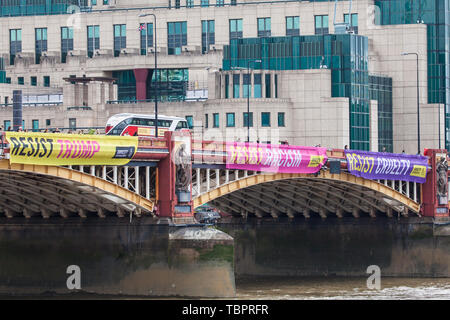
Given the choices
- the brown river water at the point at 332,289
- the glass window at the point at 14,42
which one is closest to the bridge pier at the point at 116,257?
the brown river water at the point at 332,289

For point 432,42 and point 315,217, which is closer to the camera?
point 315,217

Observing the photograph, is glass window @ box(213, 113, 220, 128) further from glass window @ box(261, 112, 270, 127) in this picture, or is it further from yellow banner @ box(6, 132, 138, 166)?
yellow banner @ box(6, 132, 138, 166)

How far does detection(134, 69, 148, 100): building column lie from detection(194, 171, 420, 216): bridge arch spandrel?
53286 millimetres

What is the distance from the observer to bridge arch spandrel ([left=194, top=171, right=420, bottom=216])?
8644 cm

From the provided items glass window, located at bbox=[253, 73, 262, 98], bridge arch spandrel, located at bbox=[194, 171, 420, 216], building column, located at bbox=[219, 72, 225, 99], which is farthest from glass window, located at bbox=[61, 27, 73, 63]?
bridge arch spandrel, located at bbox=[194, 171, 420, 216]

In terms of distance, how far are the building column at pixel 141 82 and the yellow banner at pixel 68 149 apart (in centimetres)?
7640

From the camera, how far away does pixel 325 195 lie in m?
93.8

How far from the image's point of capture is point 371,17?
470 ft

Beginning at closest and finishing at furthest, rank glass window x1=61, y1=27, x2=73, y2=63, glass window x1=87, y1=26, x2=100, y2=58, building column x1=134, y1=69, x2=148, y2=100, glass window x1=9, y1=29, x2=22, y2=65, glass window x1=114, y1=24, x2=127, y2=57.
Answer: building column x1=134, y1=69, x2=148, y2=100 < glass window x1=114, y1=24, x2=127, y2=57 < glass window x1=87, y1=26, x2=100, y2=58 < glass window x1=61, y1=27, x2=73, y2=63 < glass window x1=9, y1=29, x2=22, y2=65

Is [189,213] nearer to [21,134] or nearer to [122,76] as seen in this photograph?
[21,134]

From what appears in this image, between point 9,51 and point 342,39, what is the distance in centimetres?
4400

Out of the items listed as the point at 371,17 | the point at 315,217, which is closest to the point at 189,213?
the point at 315,217

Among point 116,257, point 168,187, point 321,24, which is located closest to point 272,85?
point 321,24

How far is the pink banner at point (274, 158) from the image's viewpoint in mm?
→ 78375
